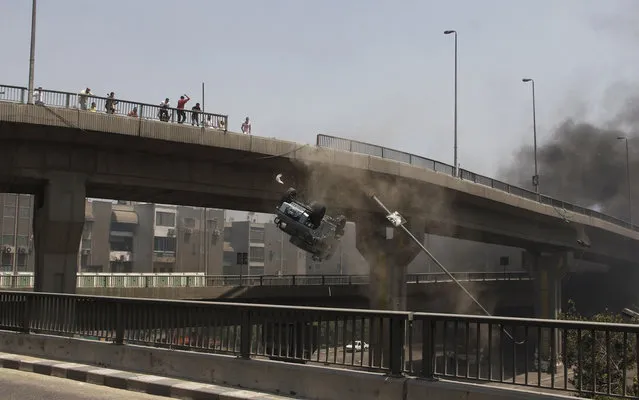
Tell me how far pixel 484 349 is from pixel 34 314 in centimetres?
861

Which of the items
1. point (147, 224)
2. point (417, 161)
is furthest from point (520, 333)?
point (147, 224)

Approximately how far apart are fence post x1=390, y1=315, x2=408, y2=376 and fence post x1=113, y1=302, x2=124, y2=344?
5.00 metres

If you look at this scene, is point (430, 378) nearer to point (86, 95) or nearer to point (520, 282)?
point (86, 95)

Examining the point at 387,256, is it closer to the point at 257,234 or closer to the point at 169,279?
the point at 169,279

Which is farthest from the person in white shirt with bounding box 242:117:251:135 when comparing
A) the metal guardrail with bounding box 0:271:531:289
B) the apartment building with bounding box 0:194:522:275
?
the apartment building with bounding box 0:194:522:275

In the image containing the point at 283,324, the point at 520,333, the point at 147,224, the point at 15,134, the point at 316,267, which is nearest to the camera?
the point at 520,333

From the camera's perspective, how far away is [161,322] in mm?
9727

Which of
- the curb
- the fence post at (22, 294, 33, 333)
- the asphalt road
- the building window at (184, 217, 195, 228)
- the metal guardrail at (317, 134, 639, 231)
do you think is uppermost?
the building window at (184, 217, 195, 228)

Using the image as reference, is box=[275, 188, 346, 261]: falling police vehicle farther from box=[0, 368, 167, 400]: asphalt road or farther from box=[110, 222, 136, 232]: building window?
box=[110, 222, 136, 232]: building window

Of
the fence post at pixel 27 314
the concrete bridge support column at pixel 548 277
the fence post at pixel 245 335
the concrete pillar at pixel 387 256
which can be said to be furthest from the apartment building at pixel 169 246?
the fence post at pixel 245 335

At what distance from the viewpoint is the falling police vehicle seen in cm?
2133

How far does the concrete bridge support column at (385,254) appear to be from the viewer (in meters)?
30.6

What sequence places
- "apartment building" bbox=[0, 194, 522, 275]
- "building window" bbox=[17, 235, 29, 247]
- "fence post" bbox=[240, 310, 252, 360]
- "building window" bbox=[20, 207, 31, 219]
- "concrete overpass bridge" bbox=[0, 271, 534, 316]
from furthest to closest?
1. "apartment building" bbox=[0, 194, 522, 275]
2. "building window" bbox=[20, 207, 31, 219]
3. "building window" bbox=[17, 235, 29, 247]
4. "concrete overpass bridge" bbox=[0, 271, 534, 316]
5. "fence post" bbox=[240, 310, 252, 360]

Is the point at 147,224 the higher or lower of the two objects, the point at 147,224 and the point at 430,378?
the higher
